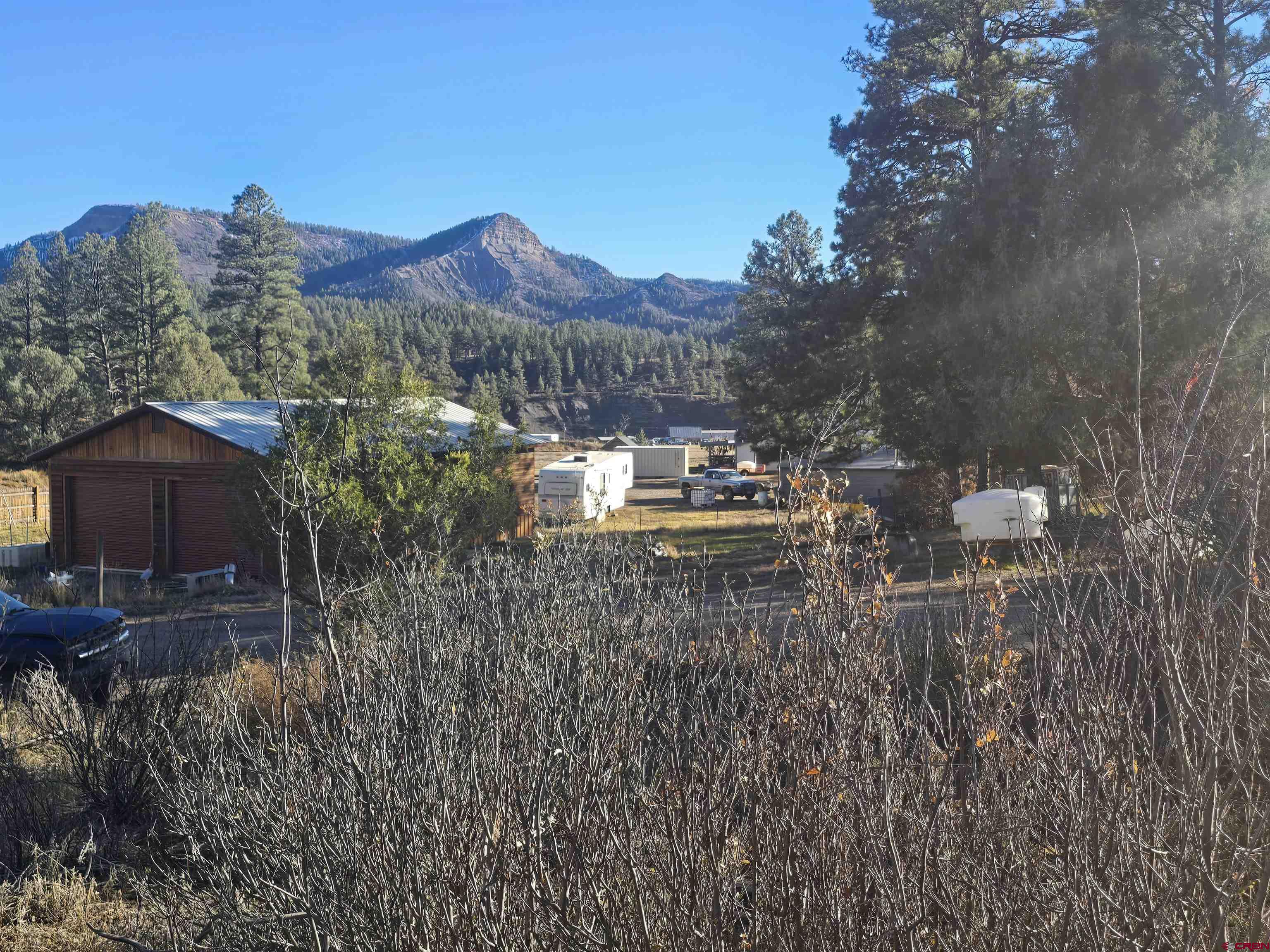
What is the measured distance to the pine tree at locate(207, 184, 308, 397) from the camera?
50.8 meters

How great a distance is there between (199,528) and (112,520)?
283 centimetres

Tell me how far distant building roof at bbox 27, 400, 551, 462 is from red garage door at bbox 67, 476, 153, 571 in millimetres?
1204

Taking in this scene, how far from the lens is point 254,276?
51594 mm

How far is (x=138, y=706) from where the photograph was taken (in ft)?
20.1

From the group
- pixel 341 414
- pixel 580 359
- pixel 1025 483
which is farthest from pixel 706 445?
pixel 341 414

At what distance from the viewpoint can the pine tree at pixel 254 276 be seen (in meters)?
50.8

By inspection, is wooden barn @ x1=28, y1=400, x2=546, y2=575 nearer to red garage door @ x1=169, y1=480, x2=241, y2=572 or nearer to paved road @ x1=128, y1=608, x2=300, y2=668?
red garage door @ x1=169, y1=480, x2=241, y2=572

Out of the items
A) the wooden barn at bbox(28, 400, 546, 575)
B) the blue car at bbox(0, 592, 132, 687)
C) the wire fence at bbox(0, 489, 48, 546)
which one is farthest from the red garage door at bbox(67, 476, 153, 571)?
the blue car at bbox(0, 592, 132, 687)

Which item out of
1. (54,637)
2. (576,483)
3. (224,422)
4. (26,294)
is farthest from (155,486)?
(26,294)

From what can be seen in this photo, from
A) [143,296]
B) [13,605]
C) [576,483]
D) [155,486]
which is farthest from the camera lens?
[143,296]

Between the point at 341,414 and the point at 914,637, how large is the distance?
7.13 meters

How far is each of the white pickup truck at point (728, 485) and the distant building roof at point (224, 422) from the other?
15187mm

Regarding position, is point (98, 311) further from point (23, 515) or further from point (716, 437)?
point (716, 437)

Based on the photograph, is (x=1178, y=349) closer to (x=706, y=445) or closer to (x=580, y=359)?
(x=706, y=445)
